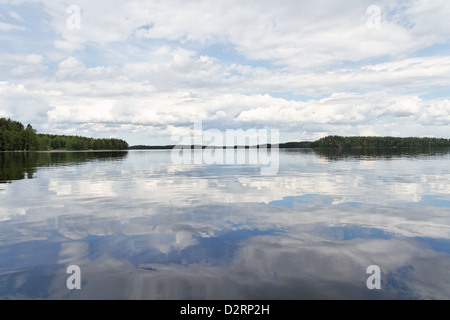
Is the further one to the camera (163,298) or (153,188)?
(153,188)

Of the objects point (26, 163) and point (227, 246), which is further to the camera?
point (26, 163)

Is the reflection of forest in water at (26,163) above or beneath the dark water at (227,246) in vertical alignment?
above

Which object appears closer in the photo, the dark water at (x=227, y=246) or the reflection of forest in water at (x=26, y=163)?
the dark water at (x=227, y=246)

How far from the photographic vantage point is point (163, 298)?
834 cm

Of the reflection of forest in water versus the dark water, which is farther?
the reflection of forest in water

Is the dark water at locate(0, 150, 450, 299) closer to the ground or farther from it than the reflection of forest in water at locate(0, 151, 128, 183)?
closer to the ground

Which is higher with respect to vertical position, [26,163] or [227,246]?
[26,163]

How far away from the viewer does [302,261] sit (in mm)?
10742

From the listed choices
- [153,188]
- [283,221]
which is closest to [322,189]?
[283,221]
